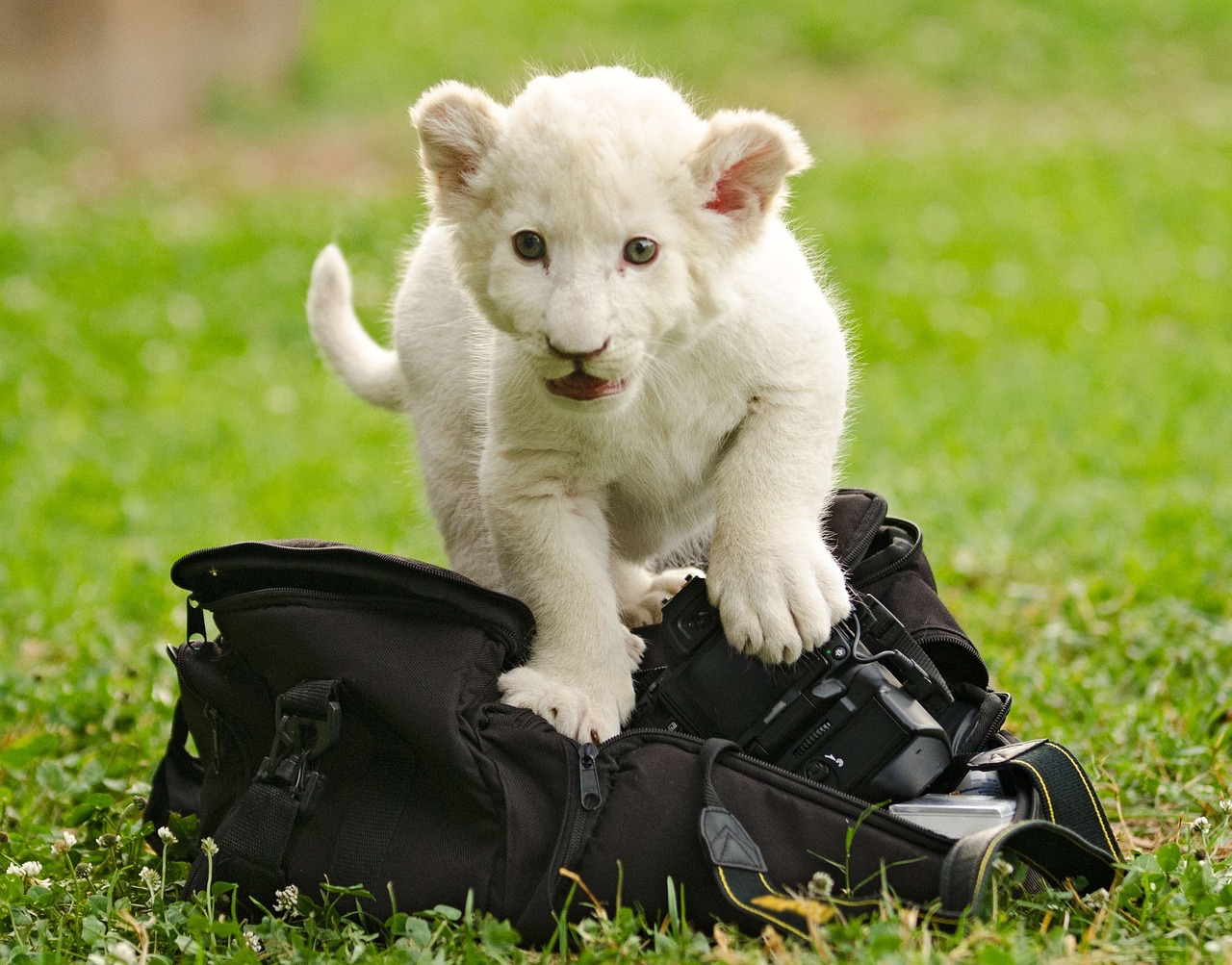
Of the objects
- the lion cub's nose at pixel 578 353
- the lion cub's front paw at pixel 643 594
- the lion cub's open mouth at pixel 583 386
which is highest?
the lion cub's nose at pixel 578 353

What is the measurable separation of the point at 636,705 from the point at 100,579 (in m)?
2.80

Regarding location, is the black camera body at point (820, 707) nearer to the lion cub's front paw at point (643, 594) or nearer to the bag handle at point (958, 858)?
the bag handle at point (958, 858)

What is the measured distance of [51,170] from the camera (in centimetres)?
1078

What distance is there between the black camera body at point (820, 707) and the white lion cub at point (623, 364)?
0.06 m

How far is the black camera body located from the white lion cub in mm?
55

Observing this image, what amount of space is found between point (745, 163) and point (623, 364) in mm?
423

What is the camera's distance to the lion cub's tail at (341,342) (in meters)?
3.60

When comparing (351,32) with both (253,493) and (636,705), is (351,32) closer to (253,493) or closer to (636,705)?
(253,493)

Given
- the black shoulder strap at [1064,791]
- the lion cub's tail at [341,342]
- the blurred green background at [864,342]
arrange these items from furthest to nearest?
1. the blurred green background at [864,342]
2. the lion cub's tail at [341,342]
3. the black shoulder strap at [1064,791]

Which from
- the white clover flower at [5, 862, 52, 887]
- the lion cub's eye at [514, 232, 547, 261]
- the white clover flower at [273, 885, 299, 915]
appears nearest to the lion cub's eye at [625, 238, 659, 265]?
the lion cub's eye at [514, 232, 547, 261]

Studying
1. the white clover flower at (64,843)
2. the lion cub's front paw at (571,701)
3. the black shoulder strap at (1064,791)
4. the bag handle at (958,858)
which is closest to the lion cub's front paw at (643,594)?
the lion cub's front paw at (571,701)

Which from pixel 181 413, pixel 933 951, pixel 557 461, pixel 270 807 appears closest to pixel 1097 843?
pixel 933 951

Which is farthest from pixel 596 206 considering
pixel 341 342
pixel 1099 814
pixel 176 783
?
pixel 341 342

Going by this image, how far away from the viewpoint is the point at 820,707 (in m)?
2.40
